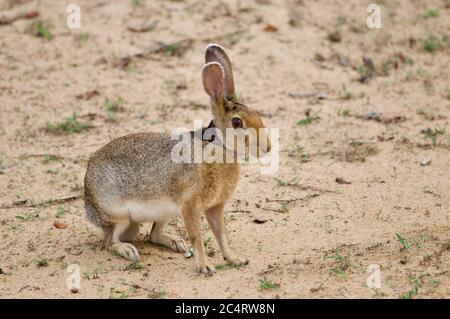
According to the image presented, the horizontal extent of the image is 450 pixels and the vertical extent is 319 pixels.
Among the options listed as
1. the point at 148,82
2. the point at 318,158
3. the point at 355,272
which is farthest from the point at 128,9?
the point at 355,272

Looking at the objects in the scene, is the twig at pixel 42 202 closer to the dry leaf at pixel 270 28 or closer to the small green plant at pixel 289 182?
the small green plant at pixel 289 182

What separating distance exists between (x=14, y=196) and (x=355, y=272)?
10.4 feet

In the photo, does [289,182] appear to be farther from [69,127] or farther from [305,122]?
[69,127]

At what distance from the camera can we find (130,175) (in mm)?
5457

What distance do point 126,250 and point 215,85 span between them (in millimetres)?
1413

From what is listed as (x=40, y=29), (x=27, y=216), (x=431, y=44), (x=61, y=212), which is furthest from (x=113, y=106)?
(x=431, y=44)

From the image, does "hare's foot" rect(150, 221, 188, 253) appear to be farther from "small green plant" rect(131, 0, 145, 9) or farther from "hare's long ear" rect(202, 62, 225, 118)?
"small green plant" rect(131, 0, 145, 9)

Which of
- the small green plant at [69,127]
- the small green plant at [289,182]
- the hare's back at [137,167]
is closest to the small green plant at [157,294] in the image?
the hare's back at [137,167]

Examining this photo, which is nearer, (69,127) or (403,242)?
(403,242)

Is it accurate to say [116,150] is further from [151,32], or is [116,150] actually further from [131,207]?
[151,32]

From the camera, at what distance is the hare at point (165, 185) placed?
199 inches

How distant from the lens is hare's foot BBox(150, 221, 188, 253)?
5699mm

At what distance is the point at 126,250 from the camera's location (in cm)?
546

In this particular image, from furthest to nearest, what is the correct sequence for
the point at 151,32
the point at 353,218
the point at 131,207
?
the point at 151,32 < the point at 353,218 < the point at 131,207
